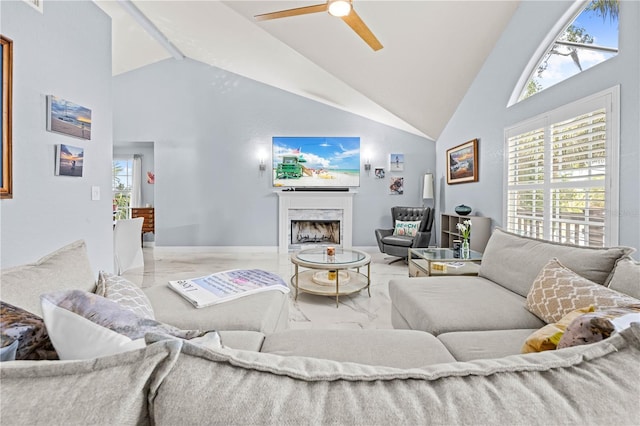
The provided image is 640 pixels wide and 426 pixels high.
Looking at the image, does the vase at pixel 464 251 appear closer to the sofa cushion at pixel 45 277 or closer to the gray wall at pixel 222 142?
the gray wall at pixel 222 142

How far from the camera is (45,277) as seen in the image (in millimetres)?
1118

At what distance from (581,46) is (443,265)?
7.12ft

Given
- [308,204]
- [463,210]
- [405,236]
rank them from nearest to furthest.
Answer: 1. [463,210]
2. [405,236]
3. [308,204]

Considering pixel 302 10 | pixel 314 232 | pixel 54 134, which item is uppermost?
pixel 302 10

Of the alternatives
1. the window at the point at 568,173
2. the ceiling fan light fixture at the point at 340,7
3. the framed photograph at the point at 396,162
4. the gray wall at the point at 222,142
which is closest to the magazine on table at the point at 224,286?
the ceiling fan light fixture at the point at 340,7

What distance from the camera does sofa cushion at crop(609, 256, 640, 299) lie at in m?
1.32

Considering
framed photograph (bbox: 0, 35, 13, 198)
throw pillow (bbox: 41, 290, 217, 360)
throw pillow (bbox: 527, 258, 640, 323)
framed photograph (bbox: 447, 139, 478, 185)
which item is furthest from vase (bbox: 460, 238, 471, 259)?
framed photograph (bbox: 0, 35, 13, 198)

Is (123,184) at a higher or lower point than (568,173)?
higher

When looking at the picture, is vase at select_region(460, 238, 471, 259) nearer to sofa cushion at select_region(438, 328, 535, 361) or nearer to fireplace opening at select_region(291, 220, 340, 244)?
sofa cushion at select_region(438, 328, 535, 361)

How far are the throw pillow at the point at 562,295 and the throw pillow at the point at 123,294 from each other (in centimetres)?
185

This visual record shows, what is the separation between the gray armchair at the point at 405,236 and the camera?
4.52 metres

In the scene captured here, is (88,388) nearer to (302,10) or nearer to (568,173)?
(302,10)

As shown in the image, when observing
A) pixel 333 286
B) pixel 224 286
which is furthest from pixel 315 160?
pixel 224 286

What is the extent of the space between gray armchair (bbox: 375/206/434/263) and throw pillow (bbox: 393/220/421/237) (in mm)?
64
